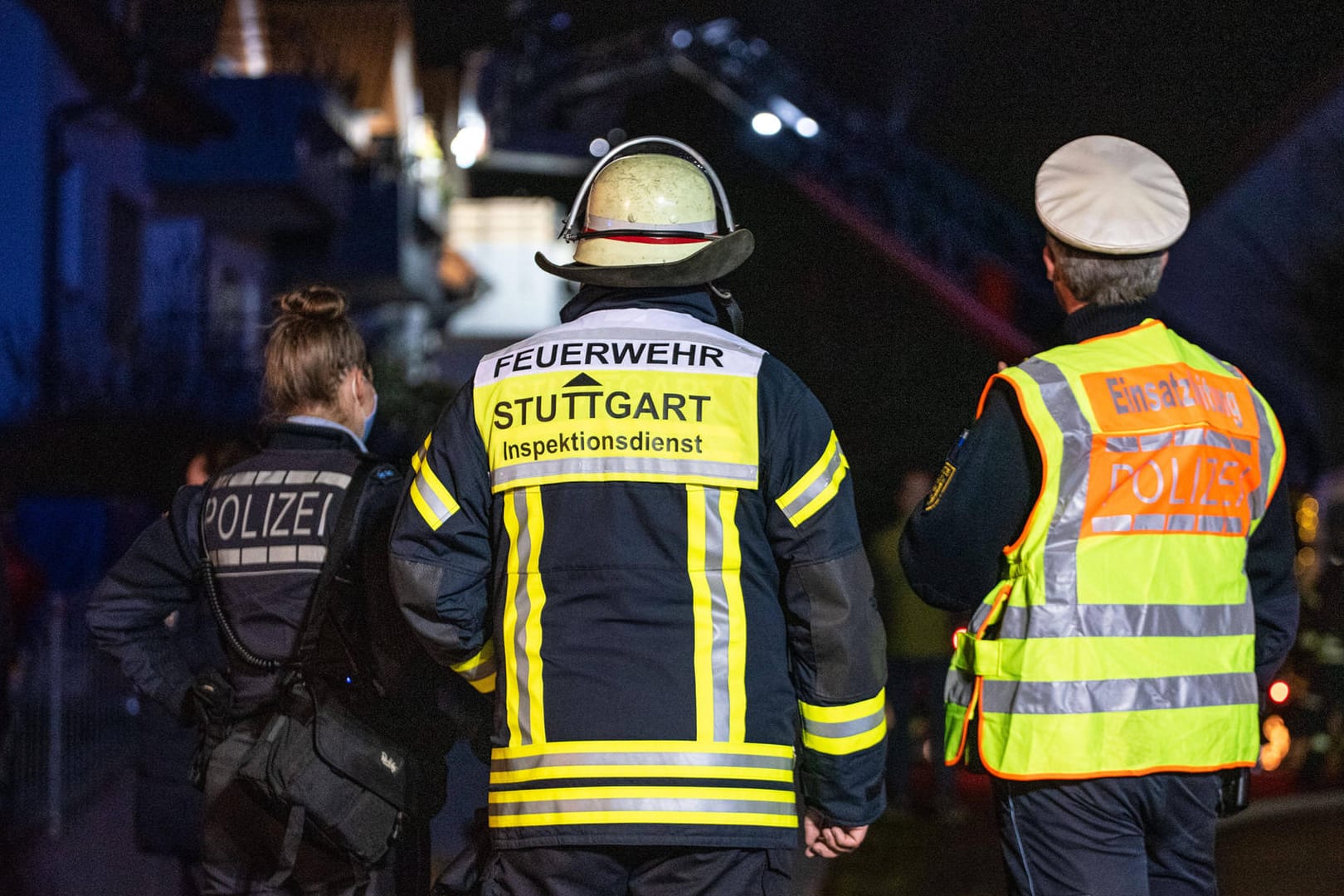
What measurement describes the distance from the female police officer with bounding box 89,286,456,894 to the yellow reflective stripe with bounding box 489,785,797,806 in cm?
89

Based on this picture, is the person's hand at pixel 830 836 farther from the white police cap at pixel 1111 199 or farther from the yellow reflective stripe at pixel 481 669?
the white police cap at pixel 1111 199

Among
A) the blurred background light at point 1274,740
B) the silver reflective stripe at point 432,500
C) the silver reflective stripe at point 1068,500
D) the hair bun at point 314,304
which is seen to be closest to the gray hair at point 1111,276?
the silver reflective stripe at point 1068,500

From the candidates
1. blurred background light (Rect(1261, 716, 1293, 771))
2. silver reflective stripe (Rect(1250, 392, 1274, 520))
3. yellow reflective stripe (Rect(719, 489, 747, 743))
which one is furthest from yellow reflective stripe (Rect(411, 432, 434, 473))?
blurred background light (Rect(1261, 716, 1293, 771))

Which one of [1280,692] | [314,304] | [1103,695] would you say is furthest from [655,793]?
[1280,692]

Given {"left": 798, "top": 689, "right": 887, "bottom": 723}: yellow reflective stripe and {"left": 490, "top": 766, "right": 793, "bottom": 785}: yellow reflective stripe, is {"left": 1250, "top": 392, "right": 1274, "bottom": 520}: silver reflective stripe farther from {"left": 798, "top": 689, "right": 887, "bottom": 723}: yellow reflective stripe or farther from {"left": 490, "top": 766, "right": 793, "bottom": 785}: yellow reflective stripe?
{"left": 490, "top": 766, "right": 793, "bottom": 785}: yellow reflective stripe

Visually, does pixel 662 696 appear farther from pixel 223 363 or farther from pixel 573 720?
pixel 223 363

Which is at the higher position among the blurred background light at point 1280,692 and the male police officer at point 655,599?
the male police officer at point 655,599

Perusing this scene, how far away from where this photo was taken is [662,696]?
103 inches

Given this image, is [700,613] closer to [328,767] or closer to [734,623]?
[734,623]

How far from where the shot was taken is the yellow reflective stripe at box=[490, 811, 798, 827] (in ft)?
8.34

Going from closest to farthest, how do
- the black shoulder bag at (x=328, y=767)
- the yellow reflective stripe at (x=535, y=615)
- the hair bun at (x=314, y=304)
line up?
1. the yellow reflective stripe at (x=535, y=615)
2. the black shoulder bag at (x=328, y=767)
3. the hair bun at (x=314, y=304)

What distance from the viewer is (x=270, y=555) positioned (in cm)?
347

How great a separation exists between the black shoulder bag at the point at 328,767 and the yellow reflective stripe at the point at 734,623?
112cm

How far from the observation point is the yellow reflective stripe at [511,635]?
107 inches
